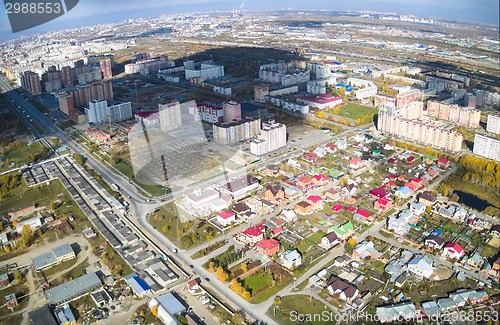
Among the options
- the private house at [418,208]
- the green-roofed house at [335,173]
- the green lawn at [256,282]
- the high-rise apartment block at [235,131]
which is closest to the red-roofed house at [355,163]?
the green-roofed house at [335,173]

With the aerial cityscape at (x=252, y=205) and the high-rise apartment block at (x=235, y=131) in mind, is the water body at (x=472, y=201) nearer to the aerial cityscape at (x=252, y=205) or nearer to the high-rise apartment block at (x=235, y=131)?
the aerial cityscape at (x=252, y=205)

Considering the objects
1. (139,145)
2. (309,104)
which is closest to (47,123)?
(139,145)

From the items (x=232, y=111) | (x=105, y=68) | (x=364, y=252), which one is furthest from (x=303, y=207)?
(x=105, y=68)

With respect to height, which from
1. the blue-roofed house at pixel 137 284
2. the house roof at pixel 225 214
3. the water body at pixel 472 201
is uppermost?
the house roof at pixel 225 214

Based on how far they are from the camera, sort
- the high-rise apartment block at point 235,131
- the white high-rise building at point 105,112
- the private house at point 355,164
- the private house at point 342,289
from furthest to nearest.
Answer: the white high-rise building at point 105,112 < the high-rise apartment block at point 235,131 < the private house at point 355,164 < the private house at point 342,289

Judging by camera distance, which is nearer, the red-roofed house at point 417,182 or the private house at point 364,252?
the private house at point 364,252
